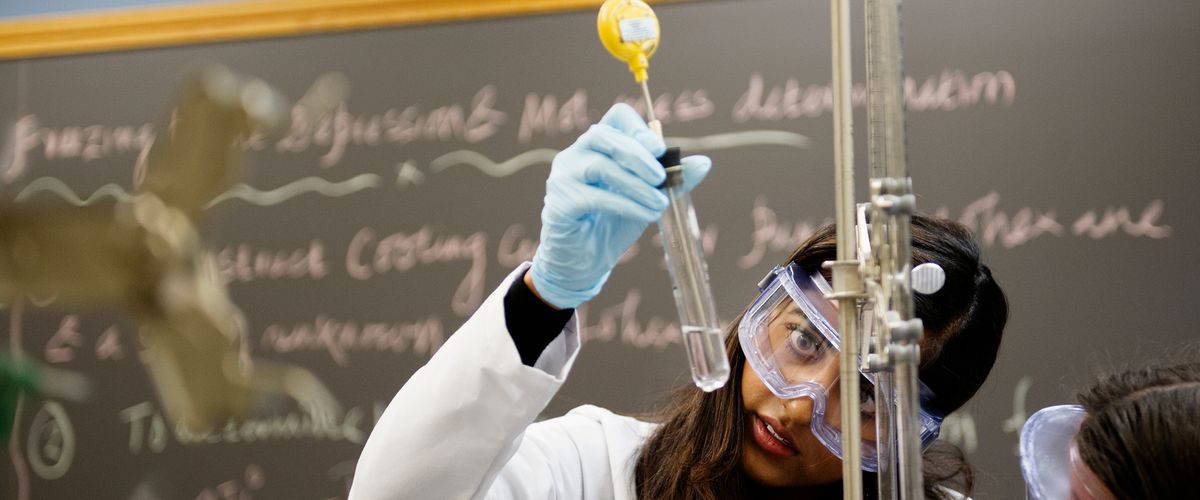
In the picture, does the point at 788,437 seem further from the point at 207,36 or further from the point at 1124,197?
the point at 207,36

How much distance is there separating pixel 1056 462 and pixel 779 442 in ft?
1.10

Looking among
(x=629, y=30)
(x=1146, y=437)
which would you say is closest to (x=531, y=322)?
(x=629, y=30)

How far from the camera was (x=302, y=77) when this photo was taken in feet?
7.89

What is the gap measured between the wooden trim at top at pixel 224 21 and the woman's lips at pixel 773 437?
1.20m

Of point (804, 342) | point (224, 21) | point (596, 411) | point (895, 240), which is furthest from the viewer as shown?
point (224, 21)

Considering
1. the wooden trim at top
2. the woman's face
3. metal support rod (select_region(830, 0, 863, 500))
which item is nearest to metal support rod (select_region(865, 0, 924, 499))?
metal support rod (select_region(830, 0, 863, 500))

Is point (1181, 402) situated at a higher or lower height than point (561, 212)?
lower

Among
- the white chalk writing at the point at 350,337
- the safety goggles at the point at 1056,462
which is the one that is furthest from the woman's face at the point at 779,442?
the white chalk writing at the point at 350,337

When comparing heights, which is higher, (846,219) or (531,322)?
(846,219)

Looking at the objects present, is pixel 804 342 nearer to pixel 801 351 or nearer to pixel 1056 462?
pixel 801 351

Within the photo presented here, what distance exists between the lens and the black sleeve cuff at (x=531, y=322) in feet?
3.74

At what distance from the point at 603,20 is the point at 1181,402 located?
68 cm

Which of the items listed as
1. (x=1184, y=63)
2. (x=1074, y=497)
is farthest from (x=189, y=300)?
(x=1184, y=63)

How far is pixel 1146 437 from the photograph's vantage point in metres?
1.05
